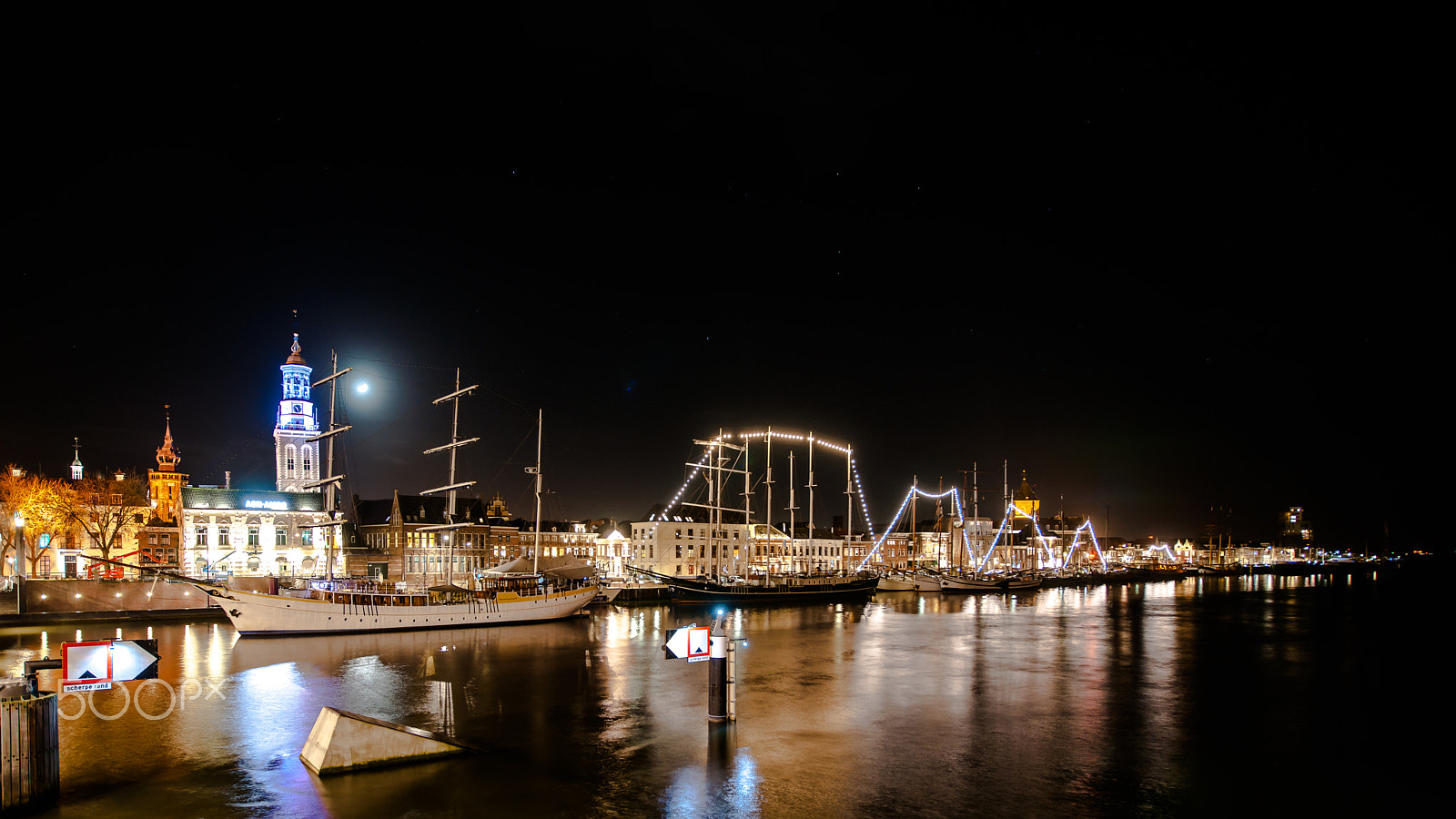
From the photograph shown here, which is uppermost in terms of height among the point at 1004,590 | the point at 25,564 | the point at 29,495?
the point at 29,495

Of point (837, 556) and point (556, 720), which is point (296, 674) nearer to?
point (556, 720)

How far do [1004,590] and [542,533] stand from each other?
54.6 meters

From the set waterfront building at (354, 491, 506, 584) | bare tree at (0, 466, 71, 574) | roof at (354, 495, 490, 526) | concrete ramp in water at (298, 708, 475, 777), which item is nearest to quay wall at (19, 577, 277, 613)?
bare tree at (0, 466, 71, 574)

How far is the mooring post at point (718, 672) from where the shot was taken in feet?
50.8

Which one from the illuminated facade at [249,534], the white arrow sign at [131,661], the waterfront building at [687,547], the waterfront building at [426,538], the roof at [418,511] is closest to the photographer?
the white arrow sign at [131,661]

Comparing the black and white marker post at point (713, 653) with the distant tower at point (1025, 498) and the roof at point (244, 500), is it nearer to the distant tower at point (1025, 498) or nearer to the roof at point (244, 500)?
the roof at point (244, 500)

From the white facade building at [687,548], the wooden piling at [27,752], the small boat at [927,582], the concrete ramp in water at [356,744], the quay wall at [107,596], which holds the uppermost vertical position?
the wooden piling at [27,752]

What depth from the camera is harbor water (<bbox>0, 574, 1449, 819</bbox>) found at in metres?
12.0

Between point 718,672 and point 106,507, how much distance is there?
2837 inches

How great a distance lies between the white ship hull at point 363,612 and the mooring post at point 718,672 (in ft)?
87.4

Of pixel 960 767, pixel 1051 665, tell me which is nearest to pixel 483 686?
pixel 960 767

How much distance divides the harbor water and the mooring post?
22.6 inches

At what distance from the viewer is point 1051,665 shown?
92.2ft

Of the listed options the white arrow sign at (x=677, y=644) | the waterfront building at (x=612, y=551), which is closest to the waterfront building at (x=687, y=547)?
the waterfront building at (x=612, y=551)
